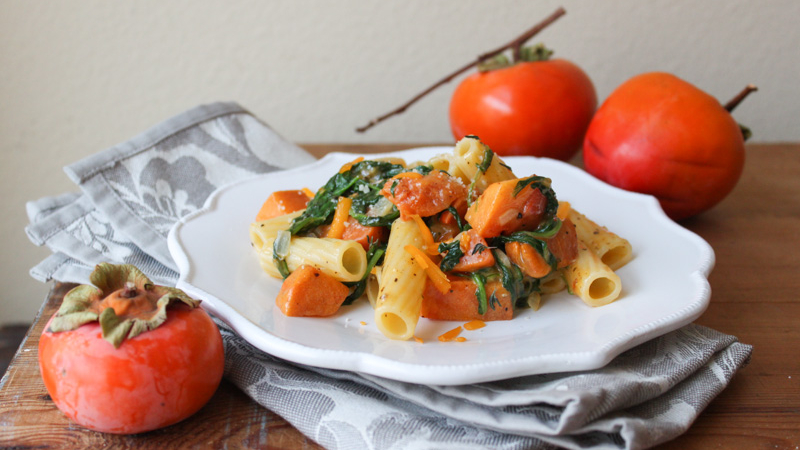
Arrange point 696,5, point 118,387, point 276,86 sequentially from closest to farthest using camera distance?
1. point 118,387
2. point 696,5
3. point 276,86

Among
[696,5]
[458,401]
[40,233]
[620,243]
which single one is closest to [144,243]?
[40,233]

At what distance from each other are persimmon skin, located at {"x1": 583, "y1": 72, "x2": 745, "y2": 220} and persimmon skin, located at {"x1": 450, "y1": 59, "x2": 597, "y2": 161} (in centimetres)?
26

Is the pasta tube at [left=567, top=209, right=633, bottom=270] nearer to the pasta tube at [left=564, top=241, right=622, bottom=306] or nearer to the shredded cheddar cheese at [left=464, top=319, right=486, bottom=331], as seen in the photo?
the pasta tube at [left=564, top=241, right=622, bottom=306]

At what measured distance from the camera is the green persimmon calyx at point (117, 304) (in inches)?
43.6

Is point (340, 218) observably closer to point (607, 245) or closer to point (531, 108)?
point (607, 245)

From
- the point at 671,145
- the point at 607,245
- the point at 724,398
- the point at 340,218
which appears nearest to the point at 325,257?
the point at 340,218

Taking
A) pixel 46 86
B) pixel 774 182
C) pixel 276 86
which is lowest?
pixel 774 182

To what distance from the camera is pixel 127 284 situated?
1172 millimetres

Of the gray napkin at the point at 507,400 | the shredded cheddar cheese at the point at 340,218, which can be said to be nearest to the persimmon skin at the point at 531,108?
the shredded cheddar cheese at the point at 340,218

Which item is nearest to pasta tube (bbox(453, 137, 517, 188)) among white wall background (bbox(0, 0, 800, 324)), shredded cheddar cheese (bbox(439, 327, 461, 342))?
shredded cheddar cheese (bbox(439, 327, 461, 342))

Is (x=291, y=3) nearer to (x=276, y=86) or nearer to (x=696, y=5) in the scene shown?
(x=276, y=86)

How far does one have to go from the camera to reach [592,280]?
148cm

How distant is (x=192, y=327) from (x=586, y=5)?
111 inches

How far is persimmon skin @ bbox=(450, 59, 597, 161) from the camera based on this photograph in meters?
2.41
